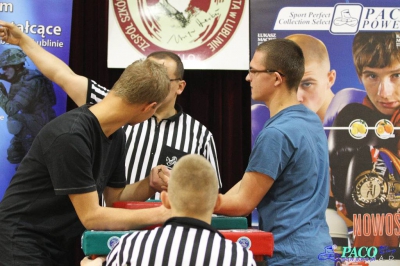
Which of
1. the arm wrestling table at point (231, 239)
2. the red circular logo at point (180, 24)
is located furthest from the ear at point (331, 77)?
the arm wrestling table at point (231, 239)

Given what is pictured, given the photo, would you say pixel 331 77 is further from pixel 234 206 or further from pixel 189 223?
pixel 189 223

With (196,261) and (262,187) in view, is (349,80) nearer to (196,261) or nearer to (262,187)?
(262,187)

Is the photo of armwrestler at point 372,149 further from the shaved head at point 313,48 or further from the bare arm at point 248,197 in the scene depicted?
the bare arm at point 248,197

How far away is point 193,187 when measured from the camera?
159 cm

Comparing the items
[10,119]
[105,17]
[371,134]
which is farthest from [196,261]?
[105,17]

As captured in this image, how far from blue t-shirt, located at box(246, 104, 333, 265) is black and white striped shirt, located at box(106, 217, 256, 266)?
56cm

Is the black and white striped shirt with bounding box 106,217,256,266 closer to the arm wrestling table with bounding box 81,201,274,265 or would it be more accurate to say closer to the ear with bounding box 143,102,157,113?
the arm wrestling table with bounding box 81,201,274,265

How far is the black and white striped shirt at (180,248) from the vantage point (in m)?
1.46

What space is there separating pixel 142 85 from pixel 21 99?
1679mm

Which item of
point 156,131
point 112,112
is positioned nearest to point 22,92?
point 156,131

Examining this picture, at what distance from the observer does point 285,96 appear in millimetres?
2293

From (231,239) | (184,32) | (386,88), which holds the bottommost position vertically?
(231,239)

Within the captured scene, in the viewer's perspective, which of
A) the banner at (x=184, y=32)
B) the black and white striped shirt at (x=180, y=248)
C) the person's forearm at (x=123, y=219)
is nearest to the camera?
the black and white striped shirt at (x=180, y=248)

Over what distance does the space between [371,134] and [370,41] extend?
69 centimetres
